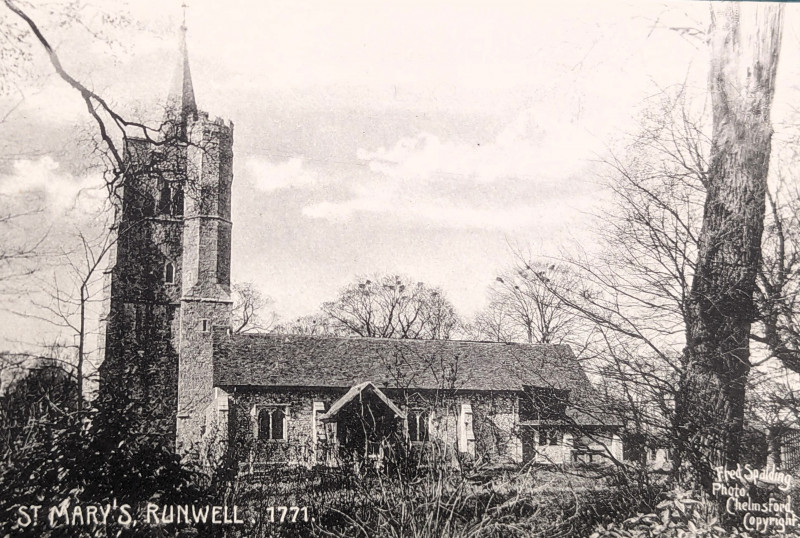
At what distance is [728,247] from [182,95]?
5428mm

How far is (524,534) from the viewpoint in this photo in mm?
5230

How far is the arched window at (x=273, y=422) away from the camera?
63.3ft

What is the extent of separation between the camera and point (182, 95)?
6715 millimetres

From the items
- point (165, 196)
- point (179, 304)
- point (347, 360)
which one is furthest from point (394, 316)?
→ point (165, 196)

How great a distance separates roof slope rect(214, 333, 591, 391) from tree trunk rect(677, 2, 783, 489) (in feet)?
44.7

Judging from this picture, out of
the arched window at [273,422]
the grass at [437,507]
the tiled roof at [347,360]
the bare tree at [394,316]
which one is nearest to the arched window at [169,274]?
the tiled roof at [347,360]

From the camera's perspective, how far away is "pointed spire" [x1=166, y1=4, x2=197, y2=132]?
602cm

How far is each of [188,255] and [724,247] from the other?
2022 centimetres

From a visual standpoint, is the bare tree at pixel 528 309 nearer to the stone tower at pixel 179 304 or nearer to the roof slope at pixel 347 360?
the roof slope at pixel 347 360

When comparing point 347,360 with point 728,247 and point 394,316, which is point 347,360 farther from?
point 728,247

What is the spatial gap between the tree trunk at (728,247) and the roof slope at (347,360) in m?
13.6

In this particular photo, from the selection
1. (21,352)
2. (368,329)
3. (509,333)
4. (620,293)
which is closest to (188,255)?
(368,329)

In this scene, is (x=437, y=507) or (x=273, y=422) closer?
(x=437, y=507)

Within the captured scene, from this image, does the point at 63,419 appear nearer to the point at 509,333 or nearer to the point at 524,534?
the point at 524,534
